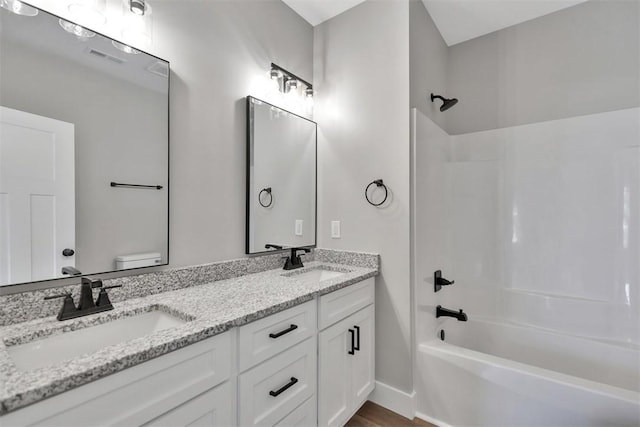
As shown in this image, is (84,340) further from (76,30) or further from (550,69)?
(550,69)

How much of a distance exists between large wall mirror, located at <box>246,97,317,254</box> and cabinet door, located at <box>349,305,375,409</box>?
0.68m

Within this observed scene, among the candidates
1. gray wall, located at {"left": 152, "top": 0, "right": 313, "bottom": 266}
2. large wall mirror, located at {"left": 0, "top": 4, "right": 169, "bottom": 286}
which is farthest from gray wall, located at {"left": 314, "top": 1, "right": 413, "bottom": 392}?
large wall mirror, located at {"left": 0, "top": 4, "right": 169, "bottom": 286}

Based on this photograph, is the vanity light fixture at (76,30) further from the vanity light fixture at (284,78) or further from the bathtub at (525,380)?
the bathtub at (525,380)

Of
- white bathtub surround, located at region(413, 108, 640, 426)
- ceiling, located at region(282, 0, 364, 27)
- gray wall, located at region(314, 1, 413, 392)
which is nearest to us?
white bathtub surround, located at region(413, 108, 640, 426)

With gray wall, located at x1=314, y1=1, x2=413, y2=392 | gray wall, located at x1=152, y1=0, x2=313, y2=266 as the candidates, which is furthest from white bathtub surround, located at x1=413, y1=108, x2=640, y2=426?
gray wall, located at x1=152, y1=0, x2=313, y2=266

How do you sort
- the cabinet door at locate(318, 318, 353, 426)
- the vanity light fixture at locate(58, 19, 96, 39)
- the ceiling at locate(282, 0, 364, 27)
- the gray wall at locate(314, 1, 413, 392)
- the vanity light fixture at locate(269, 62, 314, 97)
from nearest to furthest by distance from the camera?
1. the vanity light fixture at locate(58, 19, 96, 39)
2. the cabinet door at locate(318, 318, 353, 426)
3. the gray wall at locate(314, 1, 413, 392)
4. the vanity light fixture at locate(269, 62, 314, 97)
5. the ceiling at locate(282, 0, 364, 27)

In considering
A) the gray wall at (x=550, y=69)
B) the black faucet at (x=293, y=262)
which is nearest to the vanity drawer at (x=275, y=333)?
Result: the black faucet at (x=293, y=262)

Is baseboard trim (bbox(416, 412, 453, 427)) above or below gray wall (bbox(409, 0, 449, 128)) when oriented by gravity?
below

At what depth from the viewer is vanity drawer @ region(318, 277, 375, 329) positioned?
4.96 feet

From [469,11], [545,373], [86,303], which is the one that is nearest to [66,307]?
[86,303]

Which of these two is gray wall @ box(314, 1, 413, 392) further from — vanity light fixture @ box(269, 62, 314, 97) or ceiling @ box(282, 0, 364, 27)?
vanity light fixture @ box(269, 62, 314, 97)

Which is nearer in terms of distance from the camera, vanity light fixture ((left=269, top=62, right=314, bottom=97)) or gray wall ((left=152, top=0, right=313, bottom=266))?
gray wall ((left=152, top=0, right=313, bottom=266))

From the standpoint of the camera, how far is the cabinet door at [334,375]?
148 cm

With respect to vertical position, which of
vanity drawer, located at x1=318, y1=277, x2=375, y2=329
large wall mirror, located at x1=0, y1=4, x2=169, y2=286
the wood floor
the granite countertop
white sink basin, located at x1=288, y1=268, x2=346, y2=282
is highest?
large wall mirror, located at x1=0, y1=4, x2=169, y2=286
